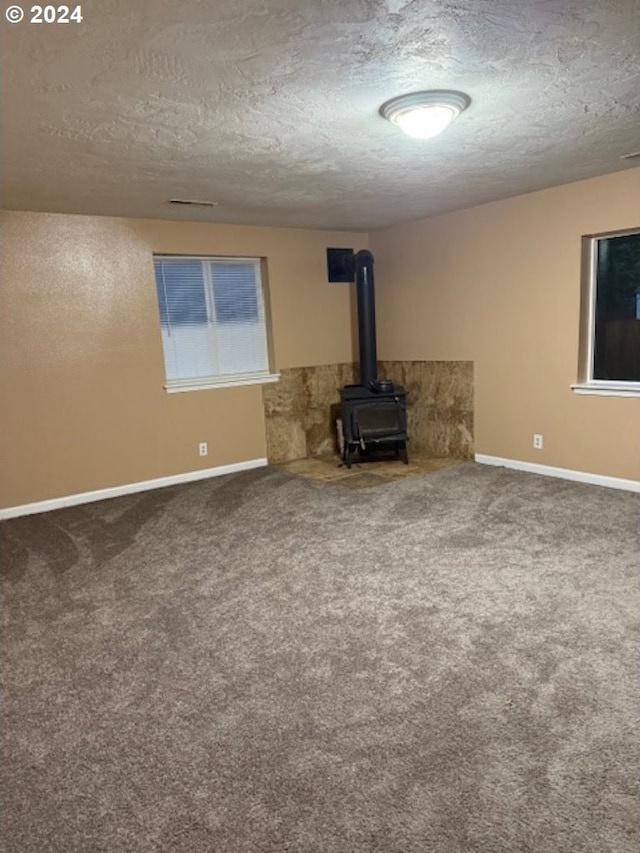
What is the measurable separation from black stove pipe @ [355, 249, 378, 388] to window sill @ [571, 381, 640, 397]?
6.36ft

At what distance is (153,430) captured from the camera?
15.6 feet

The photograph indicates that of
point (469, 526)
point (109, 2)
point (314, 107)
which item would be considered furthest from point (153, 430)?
point (109, 2)

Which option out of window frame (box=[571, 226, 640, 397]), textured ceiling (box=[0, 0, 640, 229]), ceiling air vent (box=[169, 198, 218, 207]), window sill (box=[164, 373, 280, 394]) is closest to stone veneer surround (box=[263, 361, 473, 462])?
window sill (box=[164, 373, 280, 394])

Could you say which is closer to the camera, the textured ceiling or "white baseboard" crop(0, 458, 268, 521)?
the textured ceiling

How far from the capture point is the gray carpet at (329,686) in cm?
148

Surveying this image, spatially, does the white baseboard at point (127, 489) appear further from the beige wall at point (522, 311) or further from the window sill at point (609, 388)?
the window sill at point (609, 388)

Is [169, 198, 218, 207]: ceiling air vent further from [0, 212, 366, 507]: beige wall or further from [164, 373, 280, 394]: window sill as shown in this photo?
[164, 373, 280, 394]: window sill

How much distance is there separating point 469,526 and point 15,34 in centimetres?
327

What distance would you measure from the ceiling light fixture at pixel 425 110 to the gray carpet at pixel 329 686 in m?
2.20

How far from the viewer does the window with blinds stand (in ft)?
15.9

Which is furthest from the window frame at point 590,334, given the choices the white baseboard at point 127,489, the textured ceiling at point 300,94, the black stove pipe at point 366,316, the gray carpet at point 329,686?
the white baseboard at point 127,489

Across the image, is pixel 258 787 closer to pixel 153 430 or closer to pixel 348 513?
pixel 348 513

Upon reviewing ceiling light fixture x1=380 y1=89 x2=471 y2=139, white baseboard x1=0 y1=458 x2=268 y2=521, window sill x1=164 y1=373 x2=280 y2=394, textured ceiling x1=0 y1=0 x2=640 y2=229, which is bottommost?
white baseboard x1=0 y1=458 x2=268 y2=521

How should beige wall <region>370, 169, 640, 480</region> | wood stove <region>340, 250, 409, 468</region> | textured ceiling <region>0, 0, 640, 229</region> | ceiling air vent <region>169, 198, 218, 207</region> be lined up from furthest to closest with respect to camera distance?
wood stove <region>340, 250, 409, 468</region>
beige wall <region>370, 169, 640, 480</region>
ceiling air vent <region>169, 198, 218, 207</region>
textured ceiling <region>0, 0, 640, 229</region>
